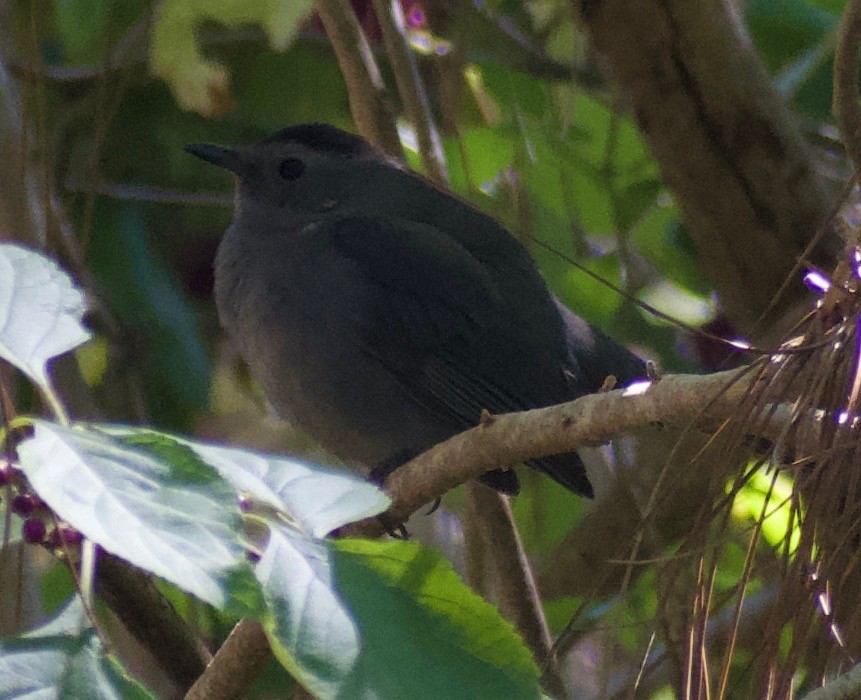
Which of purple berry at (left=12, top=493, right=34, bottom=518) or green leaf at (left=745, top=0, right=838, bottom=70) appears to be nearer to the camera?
purple berry at (left=12, top=493, right=34, bottom=518)

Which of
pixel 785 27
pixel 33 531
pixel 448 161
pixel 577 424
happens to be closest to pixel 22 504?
pixel 33 531

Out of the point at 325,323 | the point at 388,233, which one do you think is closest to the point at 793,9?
the point at 388,233

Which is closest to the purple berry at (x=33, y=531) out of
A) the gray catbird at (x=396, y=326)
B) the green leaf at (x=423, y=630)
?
the green leaf at (x=423, y=630)

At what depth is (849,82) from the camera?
1.70 metres

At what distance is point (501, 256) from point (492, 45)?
60 cm

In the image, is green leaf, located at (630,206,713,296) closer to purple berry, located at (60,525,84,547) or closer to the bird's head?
the bird's head

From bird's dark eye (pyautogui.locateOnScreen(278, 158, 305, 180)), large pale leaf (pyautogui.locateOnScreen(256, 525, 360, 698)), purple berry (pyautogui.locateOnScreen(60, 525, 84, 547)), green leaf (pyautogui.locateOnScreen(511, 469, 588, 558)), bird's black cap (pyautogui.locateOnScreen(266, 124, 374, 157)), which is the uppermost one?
large pale leaf (pyautogui.locateOnScreen(256, 525, 360, 698))

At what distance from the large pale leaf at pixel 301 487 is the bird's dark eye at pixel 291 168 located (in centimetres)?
253

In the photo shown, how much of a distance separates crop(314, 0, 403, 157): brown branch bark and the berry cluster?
1.60m

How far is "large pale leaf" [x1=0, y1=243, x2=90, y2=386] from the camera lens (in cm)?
111

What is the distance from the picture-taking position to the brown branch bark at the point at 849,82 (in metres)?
1.68

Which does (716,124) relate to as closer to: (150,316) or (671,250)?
(671,250)

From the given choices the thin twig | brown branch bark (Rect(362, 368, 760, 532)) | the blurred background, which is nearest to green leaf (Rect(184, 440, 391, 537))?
brown branch bark (Rect(362, 368, 760, 532))

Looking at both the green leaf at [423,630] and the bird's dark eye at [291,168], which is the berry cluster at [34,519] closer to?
the green leaf at [423,630]
